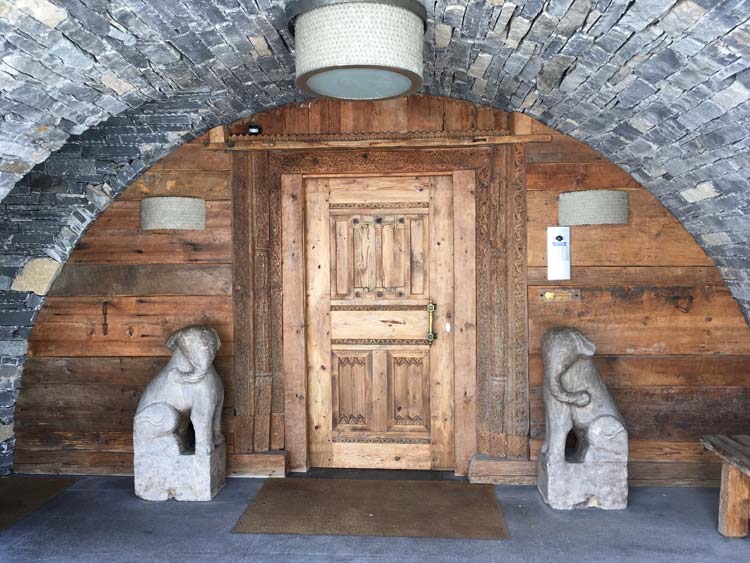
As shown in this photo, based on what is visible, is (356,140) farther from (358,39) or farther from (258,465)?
(258,465)

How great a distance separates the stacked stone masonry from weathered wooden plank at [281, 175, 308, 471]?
0.62 m

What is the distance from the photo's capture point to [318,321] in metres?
4.17

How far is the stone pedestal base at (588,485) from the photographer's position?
3.54m

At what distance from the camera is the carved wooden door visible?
4105 mm

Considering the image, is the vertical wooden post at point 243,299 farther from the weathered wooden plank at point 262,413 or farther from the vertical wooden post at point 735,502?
the vertical wooden post at point 735,502

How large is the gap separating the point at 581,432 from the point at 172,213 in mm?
2663

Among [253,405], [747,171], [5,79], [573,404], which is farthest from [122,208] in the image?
[747,171]

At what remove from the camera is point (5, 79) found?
2150 millimetres

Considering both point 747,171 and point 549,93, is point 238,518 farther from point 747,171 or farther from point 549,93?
point 747,171

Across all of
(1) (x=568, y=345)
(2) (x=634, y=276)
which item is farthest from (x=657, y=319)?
(1) (x=568, y=345)

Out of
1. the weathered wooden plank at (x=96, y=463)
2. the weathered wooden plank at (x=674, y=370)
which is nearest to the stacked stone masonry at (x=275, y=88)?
the weathered wooden plank at (x=96, y=463)

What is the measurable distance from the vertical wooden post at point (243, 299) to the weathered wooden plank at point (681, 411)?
218cm

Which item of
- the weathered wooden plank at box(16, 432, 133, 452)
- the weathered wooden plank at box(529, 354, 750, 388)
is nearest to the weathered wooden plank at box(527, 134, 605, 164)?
the weathered wooden plank at box(529, 354, 750, 388)

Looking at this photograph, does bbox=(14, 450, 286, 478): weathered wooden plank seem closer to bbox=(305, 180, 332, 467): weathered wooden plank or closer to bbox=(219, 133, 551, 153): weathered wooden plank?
bbox=(305, 180, 332, 467): weathered wooden plank
